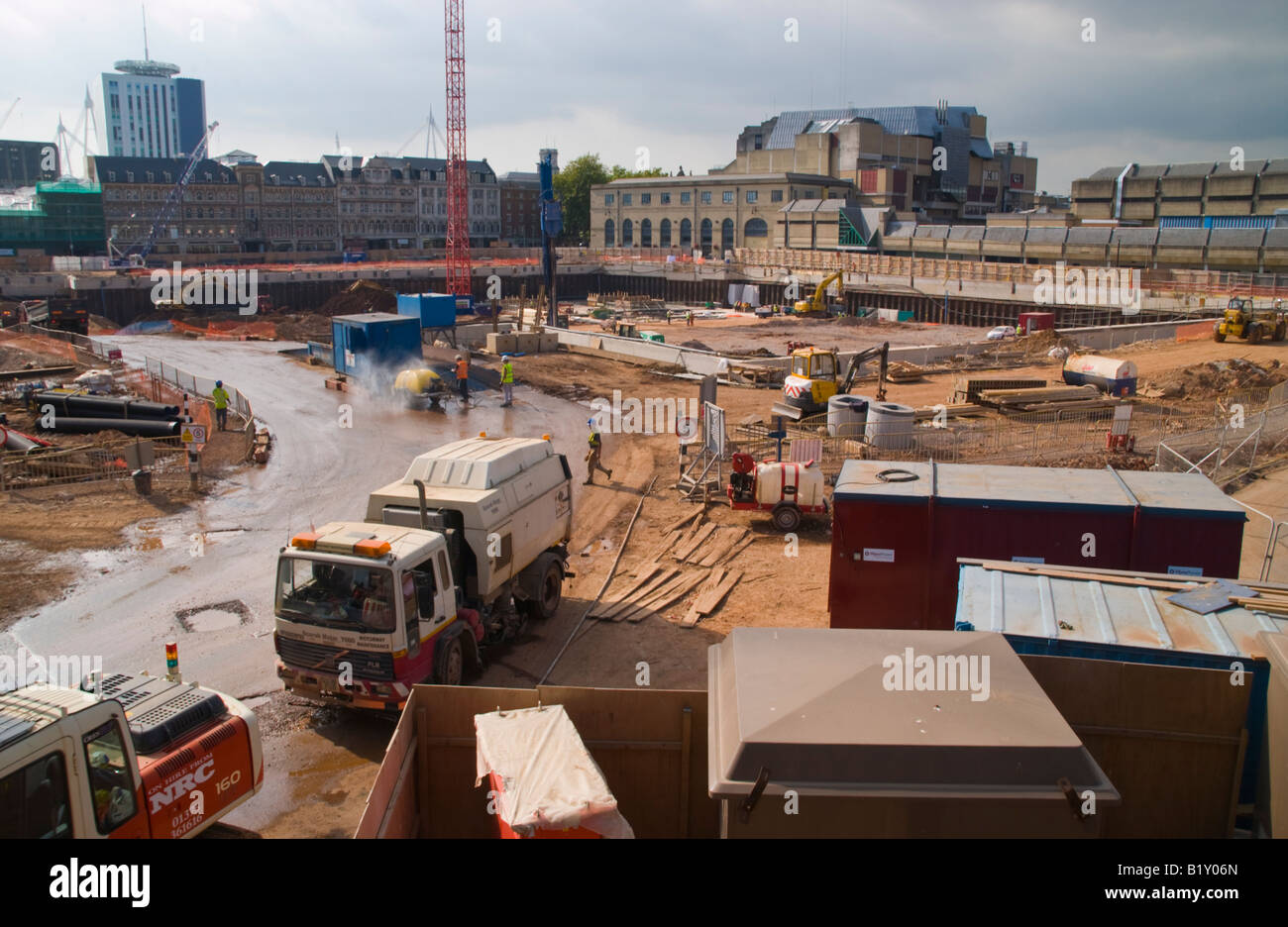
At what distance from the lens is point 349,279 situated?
7544cm

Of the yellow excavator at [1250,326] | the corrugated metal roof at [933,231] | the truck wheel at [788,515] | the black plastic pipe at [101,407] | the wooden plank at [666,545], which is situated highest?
the corrugated metal roof at [933,231]

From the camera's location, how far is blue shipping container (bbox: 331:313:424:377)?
119 feet

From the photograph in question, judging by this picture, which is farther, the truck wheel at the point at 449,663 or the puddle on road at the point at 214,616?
the puddle on road at the point at 214,616

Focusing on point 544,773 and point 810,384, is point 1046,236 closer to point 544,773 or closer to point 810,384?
point 810,384

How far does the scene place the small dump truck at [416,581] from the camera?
1102 centimetres

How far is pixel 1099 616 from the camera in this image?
8961 mm

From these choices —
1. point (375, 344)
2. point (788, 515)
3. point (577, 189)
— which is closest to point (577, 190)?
point (577, 189)

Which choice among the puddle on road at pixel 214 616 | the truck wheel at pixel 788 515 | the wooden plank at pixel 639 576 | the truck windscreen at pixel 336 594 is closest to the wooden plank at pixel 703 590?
the wooden plank at pixel 639 576

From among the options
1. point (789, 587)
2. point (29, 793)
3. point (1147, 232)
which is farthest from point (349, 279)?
point (29, 793)

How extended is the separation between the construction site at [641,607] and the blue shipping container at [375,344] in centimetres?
17

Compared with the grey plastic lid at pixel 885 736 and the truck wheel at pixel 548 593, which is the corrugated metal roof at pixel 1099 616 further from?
the truck wheel at pixel 548 593

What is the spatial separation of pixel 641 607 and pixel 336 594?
602cm

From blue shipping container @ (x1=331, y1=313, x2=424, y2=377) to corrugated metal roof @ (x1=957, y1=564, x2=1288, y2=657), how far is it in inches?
1180
